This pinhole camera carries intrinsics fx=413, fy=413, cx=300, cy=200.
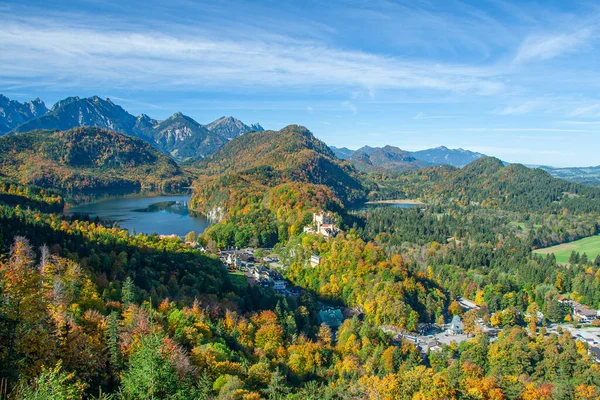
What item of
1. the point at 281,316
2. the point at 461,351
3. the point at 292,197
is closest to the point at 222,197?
the point at 292,197

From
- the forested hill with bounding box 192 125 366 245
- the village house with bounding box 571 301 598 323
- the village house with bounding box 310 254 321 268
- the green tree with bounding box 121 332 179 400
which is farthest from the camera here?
the forested hill with bounding box 192 125 366 245

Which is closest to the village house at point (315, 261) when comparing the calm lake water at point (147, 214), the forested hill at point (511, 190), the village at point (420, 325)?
the village at point (420, 325)

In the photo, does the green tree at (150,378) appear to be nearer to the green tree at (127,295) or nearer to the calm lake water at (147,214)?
the green tree at (127,295)

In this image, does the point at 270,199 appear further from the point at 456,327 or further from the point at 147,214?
the point at 456,327

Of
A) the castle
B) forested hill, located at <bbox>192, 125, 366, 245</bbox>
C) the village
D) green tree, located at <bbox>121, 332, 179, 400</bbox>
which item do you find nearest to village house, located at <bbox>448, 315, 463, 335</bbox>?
the village

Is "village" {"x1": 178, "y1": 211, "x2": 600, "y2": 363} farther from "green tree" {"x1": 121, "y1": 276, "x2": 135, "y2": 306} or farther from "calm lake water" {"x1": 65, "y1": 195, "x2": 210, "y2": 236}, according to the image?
"calm lake water" {"x1": 65, "y1": 195, "x2": 210, "y2": 236}

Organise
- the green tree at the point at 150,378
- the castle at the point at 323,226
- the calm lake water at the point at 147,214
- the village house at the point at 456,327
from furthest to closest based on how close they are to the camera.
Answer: the calm lake water at the point at 147,214 < the castle at the point at 323,226 < the village house at the point at 456,327 < the green tree at the point at 150,378

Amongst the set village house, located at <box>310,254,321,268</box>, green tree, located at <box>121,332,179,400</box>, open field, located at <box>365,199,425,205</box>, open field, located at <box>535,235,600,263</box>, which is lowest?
open field, located at <box>535,235,600,263</box>
